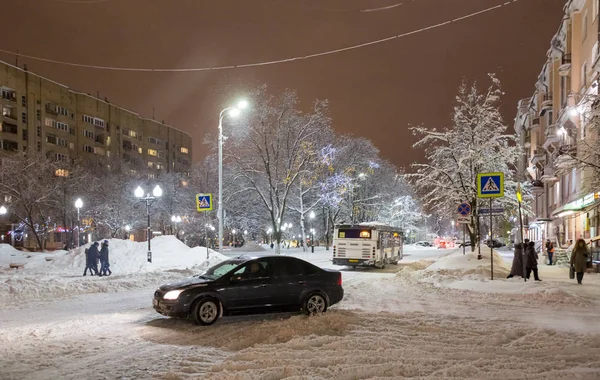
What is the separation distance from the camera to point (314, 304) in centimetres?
1191

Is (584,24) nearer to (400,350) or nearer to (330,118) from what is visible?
(330,118)

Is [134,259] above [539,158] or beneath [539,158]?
beneath

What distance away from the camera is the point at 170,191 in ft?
235

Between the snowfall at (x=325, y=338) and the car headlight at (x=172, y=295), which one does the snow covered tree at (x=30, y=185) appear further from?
the car headlight at (x=172, y=295)

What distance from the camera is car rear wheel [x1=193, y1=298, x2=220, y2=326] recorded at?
35.2 ft

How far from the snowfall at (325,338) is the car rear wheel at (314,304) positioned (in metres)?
0.58

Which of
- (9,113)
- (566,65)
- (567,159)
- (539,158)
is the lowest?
(567,159)

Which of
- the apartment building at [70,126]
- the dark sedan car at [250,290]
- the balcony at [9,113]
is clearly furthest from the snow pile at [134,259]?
the balcony at [9,113]

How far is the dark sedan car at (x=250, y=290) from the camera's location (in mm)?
10789

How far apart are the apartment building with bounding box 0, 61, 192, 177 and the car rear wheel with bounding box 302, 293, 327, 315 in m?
56.1

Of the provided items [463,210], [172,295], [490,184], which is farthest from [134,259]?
[490,184]

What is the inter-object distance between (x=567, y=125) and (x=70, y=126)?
76.4 m

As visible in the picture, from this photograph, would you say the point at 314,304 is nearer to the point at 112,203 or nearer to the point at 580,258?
the point at 580,258

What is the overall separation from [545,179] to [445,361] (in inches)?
1709
